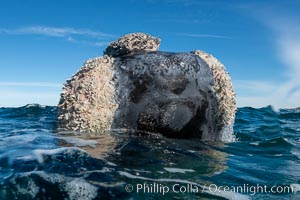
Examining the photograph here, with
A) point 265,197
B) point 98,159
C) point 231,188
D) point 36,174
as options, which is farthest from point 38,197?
point 265,197

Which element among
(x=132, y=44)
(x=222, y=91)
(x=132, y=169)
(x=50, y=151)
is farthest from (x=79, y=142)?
(x=222, y=91)

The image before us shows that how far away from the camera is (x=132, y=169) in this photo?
181 inches

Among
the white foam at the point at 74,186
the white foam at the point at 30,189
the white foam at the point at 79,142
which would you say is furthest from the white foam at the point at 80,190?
the white foam at the point at 79,142

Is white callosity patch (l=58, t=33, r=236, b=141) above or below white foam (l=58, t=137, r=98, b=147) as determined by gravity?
above

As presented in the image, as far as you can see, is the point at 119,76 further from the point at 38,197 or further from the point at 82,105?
the point at 38,197

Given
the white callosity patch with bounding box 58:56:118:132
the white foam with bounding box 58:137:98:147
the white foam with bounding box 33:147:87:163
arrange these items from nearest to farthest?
the white foam with bounding box 33:147:87:163 < the white foam with bounding box 58:137:98:147 < the white callosity patch with bounding box 58:56:118:132

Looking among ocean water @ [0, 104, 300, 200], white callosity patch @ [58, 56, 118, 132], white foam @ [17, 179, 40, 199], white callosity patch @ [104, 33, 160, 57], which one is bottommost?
white foam @ [17, 179, 40, 199]

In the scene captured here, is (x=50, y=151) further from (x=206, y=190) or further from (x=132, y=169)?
(x=206, y=190)

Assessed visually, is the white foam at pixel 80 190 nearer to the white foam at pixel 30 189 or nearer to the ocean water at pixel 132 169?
the ocean water at pixel 132 169

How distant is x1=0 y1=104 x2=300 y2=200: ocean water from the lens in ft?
13.0

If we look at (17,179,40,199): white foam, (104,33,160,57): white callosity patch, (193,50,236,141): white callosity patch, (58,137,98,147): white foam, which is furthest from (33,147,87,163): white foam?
(193,50,236,141): white callosity patch

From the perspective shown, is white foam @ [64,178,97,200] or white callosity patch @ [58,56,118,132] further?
white callosity patch @ [58,56,118,132]

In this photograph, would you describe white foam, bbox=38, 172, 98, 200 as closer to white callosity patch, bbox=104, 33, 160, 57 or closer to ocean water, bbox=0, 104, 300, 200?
ocean water, bbox=0, 104, 300, 200

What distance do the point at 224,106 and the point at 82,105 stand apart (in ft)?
7.63
